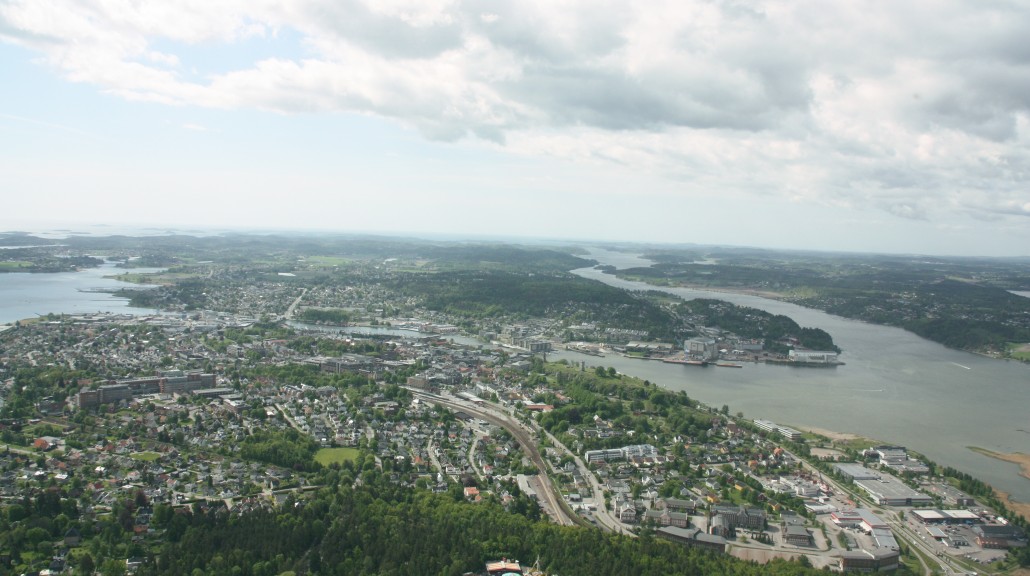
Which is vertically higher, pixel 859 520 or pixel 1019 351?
pixel 1019 351

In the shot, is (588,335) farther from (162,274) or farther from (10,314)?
(162,274)

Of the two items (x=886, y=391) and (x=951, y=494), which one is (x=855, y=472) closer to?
(x=951, y=494)

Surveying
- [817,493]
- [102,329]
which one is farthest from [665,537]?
[102,329]

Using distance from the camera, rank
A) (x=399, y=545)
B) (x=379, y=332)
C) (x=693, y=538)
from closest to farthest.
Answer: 1. (x=399, y=545)
2. (x=693, y=538)
3. (x=379, y=332)

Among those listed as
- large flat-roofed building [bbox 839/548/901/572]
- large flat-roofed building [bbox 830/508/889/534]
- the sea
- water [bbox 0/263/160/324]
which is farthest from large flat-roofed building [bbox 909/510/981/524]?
water [bbox 0/263/160/324]

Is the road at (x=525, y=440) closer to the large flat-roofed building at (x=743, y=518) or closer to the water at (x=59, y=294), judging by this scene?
the large flat-roofed building at (x=743, y=518)

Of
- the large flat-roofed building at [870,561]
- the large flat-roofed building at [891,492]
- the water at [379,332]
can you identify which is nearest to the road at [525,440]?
the large flat-roofed building at [870,561]

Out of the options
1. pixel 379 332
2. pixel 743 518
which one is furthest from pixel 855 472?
pixel 379 332
